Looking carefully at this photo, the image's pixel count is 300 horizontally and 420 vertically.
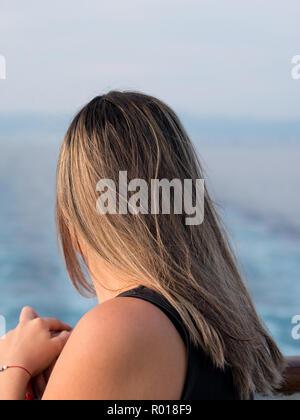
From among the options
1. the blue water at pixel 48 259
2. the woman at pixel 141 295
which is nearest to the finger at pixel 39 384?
the woman at pixel 141 295

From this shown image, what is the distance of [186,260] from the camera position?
87 cm

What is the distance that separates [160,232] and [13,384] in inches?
12.8

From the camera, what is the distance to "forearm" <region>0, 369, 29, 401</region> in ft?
2.89

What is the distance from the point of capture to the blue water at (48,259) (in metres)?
10.1

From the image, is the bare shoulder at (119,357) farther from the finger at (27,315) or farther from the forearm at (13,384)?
the finger at (27,315)

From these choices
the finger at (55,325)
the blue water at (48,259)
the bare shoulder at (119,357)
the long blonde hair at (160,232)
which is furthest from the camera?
the blue water at (48,259)

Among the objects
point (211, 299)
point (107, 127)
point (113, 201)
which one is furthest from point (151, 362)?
point (107, 127)

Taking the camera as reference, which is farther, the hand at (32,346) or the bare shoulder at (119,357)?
the hand at (32,346)

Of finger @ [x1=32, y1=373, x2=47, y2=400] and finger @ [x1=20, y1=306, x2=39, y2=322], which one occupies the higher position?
finger @ [x1=20, y1=306, x2=39, y2=322]

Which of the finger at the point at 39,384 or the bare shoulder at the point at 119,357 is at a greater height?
the bare shoulder at the point at 119,357

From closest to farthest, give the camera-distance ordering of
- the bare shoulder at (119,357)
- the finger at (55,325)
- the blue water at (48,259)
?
the bare shoulder at (119,357)
the finger at (55,325)
the blue water at (48,259)

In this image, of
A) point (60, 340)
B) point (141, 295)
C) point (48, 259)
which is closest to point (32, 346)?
point (60, 340)

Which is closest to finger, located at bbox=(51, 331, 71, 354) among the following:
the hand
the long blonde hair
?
the hand

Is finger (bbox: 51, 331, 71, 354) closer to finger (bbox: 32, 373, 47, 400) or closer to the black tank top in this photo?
finger (bbox: 32, 373, 47, 400)
